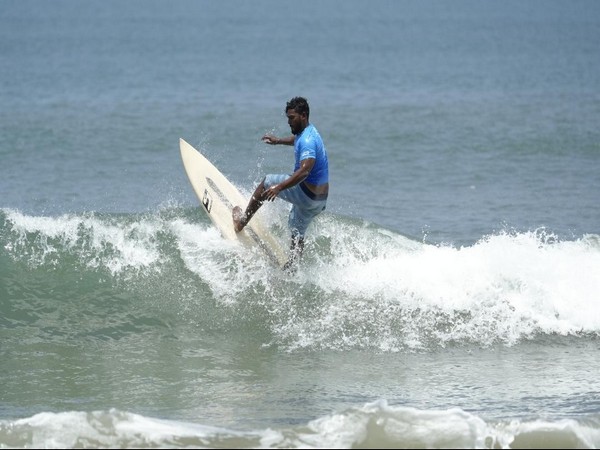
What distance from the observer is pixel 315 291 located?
33.3 ft

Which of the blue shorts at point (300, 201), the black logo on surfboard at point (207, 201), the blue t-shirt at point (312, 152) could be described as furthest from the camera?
the black logo on surfboard at point (207, 201)

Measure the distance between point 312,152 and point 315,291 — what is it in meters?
1.54

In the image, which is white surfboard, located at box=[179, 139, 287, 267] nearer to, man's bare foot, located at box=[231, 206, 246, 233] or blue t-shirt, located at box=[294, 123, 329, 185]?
man's bare foot, located at box=[231, 206, 246, 233]

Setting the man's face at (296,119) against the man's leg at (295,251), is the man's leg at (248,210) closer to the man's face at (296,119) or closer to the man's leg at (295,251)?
the man's leg at (295,251)

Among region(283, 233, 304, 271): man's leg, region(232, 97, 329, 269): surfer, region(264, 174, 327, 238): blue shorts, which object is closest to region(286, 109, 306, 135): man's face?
region(232, 97, 329, 269): surfer


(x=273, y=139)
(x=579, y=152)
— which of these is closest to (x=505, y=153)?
(x=579, y=152)

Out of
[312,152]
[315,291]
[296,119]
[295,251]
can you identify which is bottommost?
[315,291]

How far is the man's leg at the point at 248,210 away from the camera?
9930mm

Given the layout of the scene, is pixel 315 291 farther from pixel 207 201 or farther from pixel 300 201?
pixel 207 201

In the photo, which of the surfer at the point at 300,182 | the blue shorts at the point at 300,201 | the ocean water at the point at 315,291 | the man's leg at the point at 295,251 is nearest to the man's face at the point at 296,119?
the surfer at the point at 300,182

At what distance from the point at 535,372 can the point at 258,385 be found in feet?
7.65

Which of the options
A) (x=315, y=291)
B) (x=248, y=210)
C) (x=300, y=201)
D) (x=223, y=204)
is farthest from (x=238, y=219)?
(x=315, y=291)

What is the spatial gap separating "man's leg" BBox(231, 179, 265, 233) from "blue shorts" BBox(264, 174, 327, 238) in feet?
0.43

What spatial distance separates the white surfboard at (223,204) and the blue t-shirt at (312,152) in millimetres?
1126
